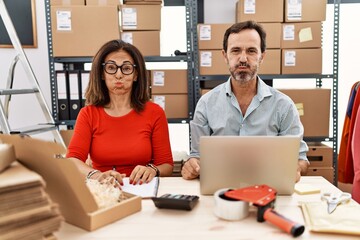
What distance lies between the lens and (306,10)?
2.47 m

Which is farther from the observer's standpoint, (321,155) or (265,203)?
(321,155)

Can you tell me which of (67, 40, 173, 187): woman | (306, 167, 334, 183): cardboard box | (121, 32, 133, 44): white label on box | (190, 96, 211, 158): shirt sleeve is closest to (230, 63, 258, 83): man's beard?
(190, 96, 211, 158): shirt sleeve

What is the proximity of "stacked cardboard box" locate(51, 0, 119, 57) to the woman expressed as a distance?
814mm

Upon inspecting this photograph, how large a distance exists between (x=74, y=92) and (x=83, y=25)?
19.7 inches

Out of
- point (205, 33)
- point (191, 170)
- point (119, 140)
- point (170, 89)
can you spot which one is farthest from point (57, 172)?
point (205, 33)

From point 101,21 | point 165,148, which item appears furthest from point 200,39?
Answer: point 165,148

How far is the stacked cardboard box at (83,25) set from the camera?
7.91 ft

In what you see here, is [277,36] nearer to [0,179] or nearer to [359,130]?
[359,130]

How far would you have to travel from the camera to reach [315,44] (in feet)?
8.18

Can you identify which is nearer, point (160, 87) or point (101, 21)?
point (101, 21)

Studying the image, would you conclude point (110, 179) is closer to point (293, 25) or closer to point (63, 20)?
point (63, 20)

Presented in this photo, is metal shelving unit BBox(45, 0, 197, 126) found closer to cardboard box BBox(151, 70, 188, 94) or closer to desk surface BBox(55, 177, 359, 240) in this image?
cardboard box BBox(151, 70, 188, 94)

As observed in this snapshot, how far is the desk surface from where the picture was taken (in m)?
0.82

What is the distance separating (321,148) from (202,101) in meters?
1.24
